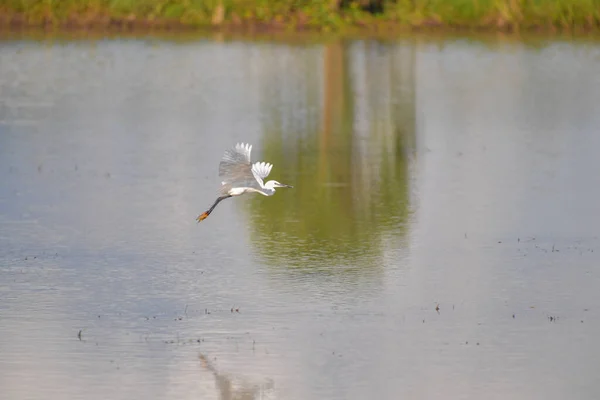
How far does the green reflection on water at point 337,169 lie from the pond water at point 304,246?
64mm

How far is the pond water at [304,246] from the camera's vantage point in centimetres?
1148

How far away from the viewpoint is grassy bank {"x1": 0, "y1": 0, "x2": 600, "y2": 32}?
49.0 metres

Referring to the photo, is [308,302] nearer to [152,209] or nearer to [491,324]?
[491,324]

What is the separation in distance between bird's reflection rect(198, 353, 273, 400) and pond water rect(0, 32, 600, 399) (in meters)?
0.03

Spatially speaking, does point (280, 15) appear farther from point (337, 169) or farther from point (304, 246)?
point (304, 246)

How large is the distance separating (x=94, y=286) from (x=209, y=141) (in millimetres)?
11147

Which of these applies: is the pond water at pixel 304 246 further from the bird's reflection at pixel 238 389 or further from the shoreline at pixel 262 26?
the shoreline at pixel 262 26

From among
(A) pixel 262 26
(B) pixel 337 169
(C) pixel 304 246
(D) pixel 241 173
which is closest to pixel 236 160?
(D) pixel 241 173

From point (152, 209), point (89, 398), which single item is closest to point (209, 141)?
point (152, 209)

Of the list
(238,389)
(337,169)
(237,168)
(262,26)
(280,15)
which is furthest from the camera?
(280,15)

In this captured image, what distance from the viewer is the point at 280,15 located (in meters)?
49.5

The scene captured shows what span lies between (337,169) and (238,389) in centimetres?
1152

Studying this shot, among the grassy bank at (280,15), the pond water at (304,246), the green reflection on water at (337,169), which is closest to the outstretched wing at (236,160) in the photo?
the pond water at (304,246)

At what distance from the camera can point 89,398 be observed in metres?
10.6
